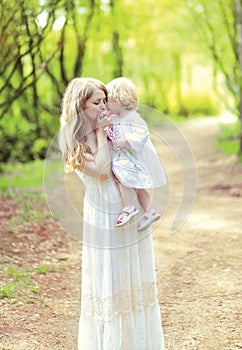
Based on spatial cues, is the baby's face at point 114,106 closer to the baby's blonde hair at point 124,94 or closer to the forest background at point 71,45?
the baby's blonde hair at point 124,94

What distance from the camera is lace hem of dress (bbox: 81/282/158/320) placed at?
12.2 feet

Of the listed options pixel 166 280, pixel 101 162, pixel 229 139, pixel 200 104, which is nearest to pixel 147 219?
pixel 101 162

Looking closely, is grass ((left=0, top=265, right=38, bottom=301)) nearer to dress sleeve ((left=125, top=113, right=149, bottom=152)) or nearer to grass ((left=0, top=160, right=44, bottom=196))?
A: dress sleeve ((left=125, top=113, right=149, bottom=152))

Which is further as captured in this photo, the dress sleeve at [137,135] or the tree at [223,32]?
the tree at [223,32]

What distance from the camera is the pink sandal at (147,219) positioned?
143 inches

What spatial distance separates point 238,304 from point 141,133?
2154 mm

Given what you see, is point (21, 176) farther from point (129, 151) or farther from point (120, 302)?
point (129, 151)

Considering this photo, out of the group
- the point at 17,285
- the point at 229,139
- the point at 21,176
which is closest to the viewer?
the point at 17,285

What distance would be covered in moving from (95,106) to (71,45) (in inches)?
440

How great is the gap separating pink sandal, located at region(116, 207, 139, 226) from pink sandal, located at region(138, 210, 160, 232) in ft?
0.24

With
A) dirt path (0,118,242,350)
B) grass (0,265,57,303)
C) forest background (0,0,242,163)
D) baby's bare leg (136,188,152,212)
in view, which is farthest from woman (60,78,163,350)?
forest background (0,0,242,163)

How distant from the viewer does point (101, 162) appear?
11.6 feet

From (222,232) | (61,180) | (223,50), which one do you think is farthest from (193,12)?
(222,232)

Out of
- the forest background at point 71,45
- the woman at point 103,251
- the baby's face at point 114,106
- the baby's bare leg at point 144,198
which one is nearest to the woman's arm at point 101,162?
the woman at point 103,251
